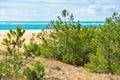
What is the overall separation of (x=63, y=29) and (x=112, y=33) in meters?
3.29

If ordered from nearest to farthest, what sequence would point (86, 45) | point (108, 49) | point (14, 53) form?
1. point (14, 53)
2. point (108, 49)
3. point (86, 45)

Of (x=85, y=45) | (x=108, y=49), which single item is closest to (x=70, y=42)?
(x=85, y=45)

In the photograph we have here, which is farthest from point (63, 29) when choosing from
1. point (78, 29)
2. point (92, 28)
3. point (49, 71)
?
point (49, 71)

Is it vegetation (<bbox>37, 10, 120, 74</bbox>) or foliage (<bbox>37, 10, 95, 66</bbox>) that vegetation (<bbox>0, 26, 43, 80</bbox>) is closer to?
vegetation (<bbox>37, 10, 120, 74</bbox>)

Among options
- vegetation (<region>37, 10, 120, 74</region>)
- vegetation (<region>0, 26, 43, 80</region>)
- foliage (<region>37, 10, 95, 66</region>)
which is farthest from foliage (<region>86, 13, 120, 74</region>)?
vegetation (<region>0, 26, 43, 80</region>)

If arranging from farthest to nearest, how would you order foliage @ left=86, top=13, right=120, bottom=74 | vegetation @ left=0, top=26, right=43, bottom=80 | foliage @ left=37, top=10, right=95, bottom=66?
foliage @ left=37, top=10, right=95, bottom=66
foliage @ left=86, top=13, right=120, bottom=74
vegetation @ left=0, top=26, right=43, bottom=80

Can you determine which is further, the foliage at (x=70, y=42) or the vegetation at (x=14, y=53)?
the foliage at (x=70, y=42)

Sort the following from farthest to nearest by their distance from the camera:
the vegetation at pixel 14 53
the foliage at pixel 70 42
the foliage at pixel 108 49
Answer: the foliage at pixel 70 42 < the foliage at pixel 108 49 < the vegetation at pixel 14 53

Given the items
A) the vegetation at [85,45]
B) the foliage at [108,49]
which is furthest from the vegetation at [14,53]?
the foliage at [108,49]

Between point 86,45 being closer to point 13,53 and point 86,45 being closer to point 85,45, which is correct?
point 85,45

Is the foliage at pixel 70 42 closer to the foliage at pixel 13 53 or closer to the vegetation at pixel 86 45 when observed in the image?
the vegetation at pixel 86 45

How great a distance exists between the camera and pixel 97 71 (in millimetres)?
13852

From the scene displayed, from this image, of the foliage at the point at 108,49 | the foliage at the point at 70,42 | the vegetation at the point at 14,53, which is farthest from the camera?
the foliage at the point at 70,42

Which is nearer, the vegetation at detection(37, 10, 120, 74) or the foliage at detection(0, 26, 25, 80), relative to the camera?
the foliage at detection(0, 26, 25, 80)
